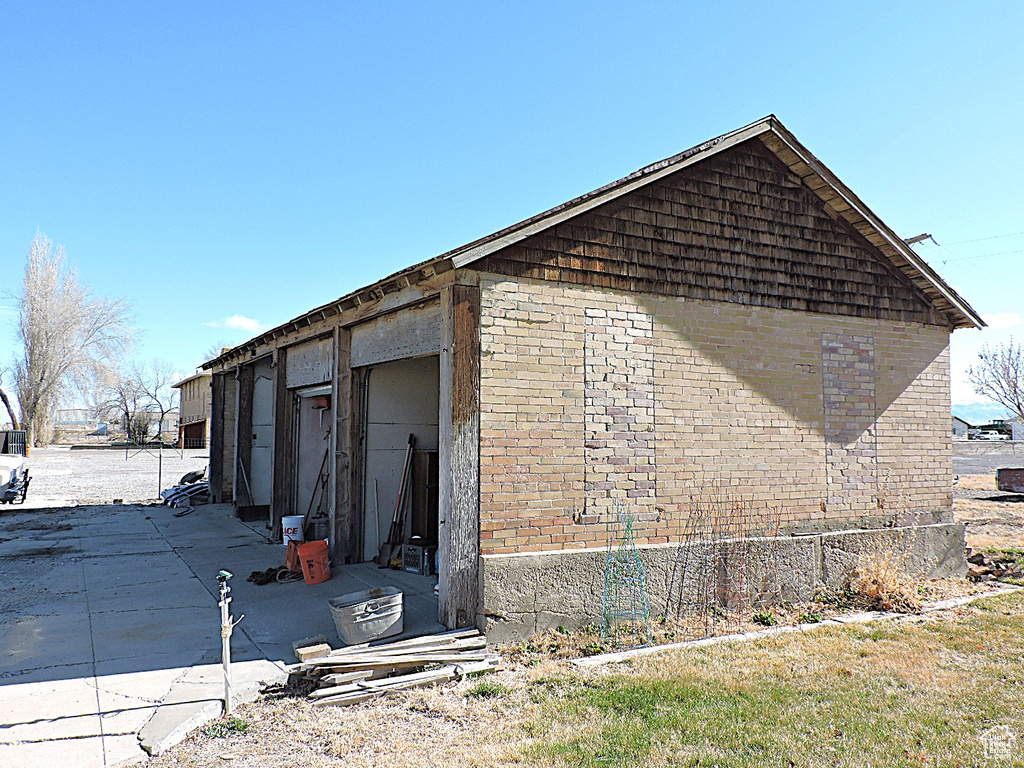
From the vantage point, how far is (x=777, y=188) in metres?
8.89

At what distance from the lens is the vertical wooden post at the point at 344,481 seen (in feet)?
32.6

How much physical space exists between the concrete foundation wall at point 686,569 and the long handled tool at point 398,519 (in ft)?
11.9

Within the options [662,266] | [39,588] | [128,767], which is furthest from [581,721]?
[39,588]

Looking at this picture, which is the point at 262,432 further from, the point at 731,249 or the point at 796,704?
the point at 796,704

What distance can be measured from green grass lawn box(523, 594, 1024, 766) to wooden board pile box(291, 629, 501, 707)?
0.72 meters

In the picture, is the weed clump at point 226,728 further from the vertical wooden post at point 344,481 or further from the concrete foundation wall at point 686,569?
the vertical wooden post at point 344,481

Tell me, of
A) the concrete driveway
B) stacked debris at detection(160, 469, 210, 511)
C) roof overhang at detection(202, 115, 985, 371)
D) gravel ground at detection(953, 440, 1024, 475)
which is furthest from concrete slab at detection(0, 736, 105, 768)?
gravel ground at detection(953, 440, 1024, 475)

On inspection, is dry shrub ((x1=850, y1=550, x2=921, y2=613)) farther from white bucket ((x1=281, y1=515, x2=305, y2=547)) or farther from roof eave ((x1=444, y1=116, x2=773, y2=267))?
white bucket ((x1=281, y1=515, x2=305, y2=547))

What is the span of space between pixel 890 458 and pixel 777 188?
382 centimetres

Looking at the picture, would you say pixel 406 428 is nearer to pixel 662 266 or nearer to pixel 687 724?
pixel 662 266

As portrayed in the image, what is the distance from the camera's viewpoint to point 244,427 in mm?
15664

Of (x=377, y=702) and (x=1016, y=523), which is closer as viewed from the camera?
(x=377, y=702)

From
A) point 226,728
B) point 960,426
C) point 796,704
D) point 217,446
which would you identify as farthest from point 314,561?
point 960,426

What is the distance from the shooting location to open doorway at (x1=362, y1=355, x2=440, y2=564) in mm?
10227
